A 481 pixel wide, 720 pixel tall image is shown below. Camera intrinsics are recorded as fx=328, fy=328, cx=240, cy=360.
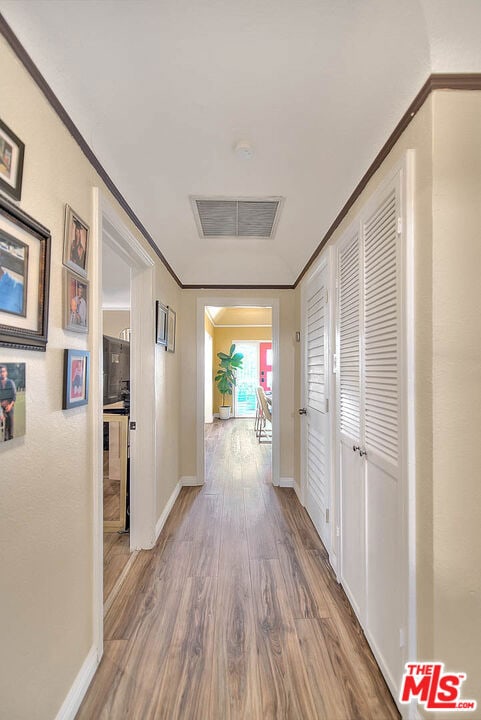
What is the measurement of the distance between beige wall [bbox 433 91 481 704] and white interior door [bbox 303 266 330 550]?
1168 mm

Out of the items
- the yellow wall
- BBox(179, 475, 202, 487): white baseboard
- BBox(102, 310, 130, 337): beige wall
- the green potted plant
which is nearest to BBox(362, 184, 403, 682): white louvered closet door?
BBox(179, 475, 202, 487): white baseboard

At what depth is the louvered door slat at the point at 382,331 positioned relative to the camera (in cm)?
129

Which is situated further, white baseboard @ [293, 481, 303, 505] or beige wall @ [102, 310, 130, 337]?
beige wall @ [102, 310, 130, 337]

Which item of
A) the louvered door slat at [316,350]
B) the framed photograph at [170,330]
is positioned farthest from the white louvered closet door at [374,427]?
the framed photograph at [170,330]

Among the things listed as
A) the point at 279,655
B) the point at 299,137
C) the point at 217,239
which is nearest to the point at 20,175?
the point at 299,137

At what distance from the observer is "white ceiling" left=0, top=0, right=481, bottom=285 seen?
3.11ft

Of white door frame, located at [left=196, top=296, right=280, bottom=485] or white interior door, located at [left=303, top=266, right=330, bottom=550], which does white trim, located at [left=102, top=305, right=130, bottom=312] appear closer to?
white door frame, located at [left=196, top=296, right=280, bottom=485]

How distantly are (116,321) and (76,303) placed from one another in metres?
5.59

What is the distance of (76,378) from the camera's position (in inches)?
50.4

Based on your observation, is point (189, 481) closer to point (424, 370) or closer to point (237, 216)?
point (237, 216)

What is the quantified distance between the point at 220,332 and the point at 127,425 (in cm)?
641

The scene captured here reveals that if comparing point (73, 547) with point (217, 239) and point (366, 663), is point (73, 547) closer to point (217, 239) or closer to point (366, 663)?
point (366, 663)

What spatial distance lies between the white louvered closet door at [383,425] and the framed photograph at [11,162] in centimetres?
127

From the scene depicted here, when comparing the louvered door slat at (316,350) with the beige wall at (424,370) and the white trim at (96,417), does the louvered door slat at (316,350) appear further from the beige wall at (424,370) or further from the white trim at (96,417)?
the white trim at (96,417)
